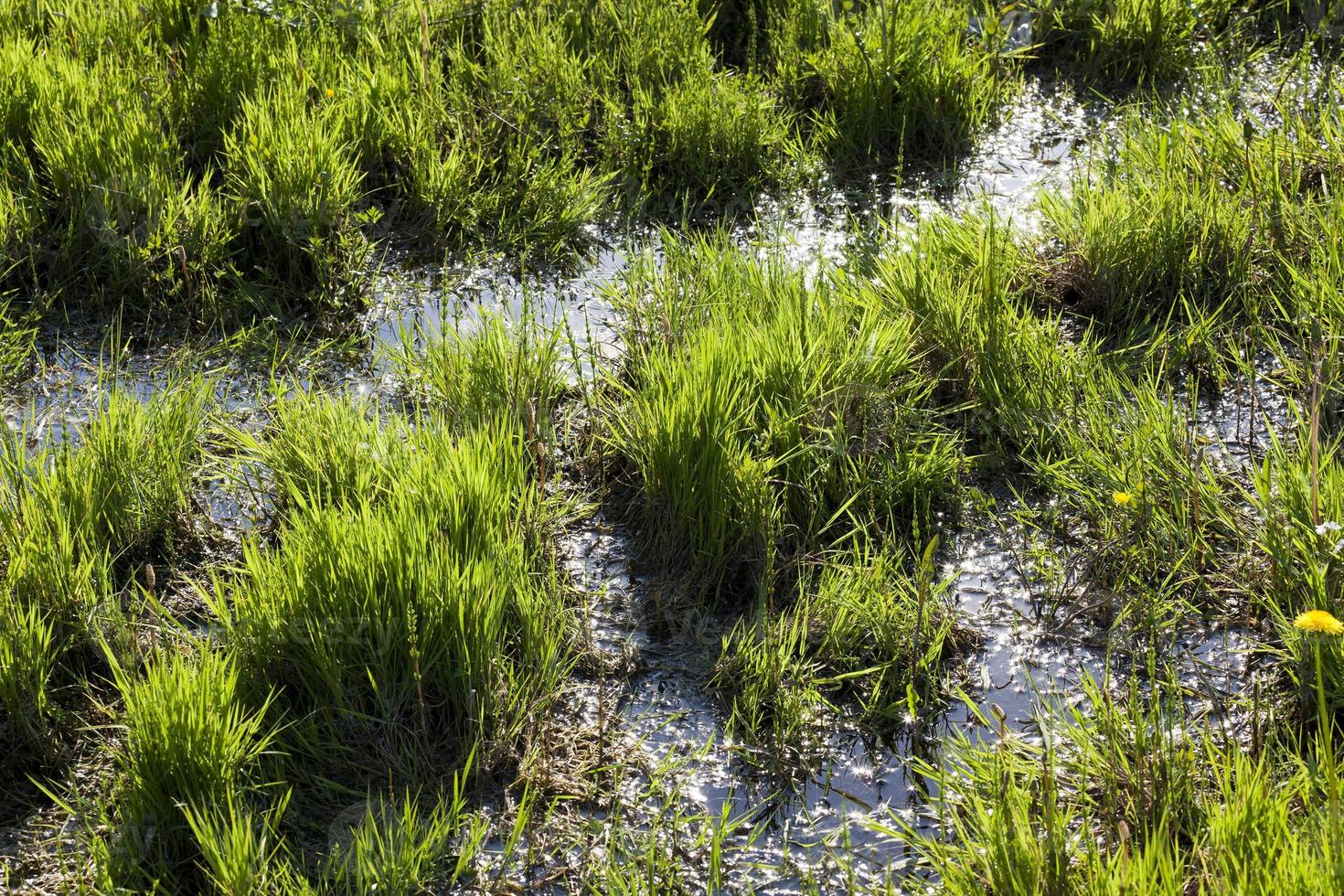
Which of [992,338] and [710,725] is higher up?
[992,338]

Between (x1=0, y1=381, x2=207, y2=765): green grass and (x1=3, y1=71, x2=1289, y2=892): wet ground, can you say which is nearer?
(x1=3, y1=71, x2=1289, y2=892): wet ground

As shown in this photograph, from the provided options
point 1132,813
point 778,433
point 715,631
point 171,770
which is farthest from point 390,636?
point 1132,813

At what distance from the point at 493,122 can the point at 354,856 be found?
2383 mm

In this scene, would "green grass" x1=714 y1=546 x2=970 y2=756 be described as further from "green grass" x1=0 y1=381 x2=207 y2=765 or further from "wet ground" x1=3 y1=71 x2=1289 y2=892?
"green grass" x1=0 y1=381 x2=207 y2=765

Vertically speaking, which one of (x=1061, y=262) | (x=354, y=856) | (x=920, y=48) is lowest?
(x=354, y=856)

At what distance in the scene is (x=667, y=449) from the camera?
2459mm

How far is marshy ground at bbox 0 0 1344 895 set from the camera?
1901 millimetres

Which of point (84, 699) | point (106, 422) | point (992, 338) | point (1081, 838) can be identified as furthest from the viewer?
point (992, 338)

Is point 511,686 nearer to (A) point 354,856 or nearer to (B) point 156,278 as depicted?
(A) point 354,856

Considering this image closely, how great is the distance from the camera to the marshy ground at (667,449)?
6.24 ft

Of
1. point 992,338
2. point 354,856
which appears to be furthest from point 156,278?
point 992,338

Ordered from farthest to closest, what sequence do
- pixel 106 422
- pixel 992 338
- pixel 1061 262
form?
pixel 1061 262 < pixel 992 338 < pixel 106 422

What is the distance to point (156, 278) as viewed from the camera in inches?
123

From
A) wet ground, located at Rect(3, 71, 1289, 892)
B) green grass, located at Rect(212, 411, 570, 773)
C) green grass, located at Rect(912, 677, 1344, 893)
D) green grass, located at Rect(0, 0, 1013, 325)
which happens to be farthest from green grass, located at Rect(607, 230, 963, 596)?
green grass, located at Rect(0, 0, 1013, 325)
